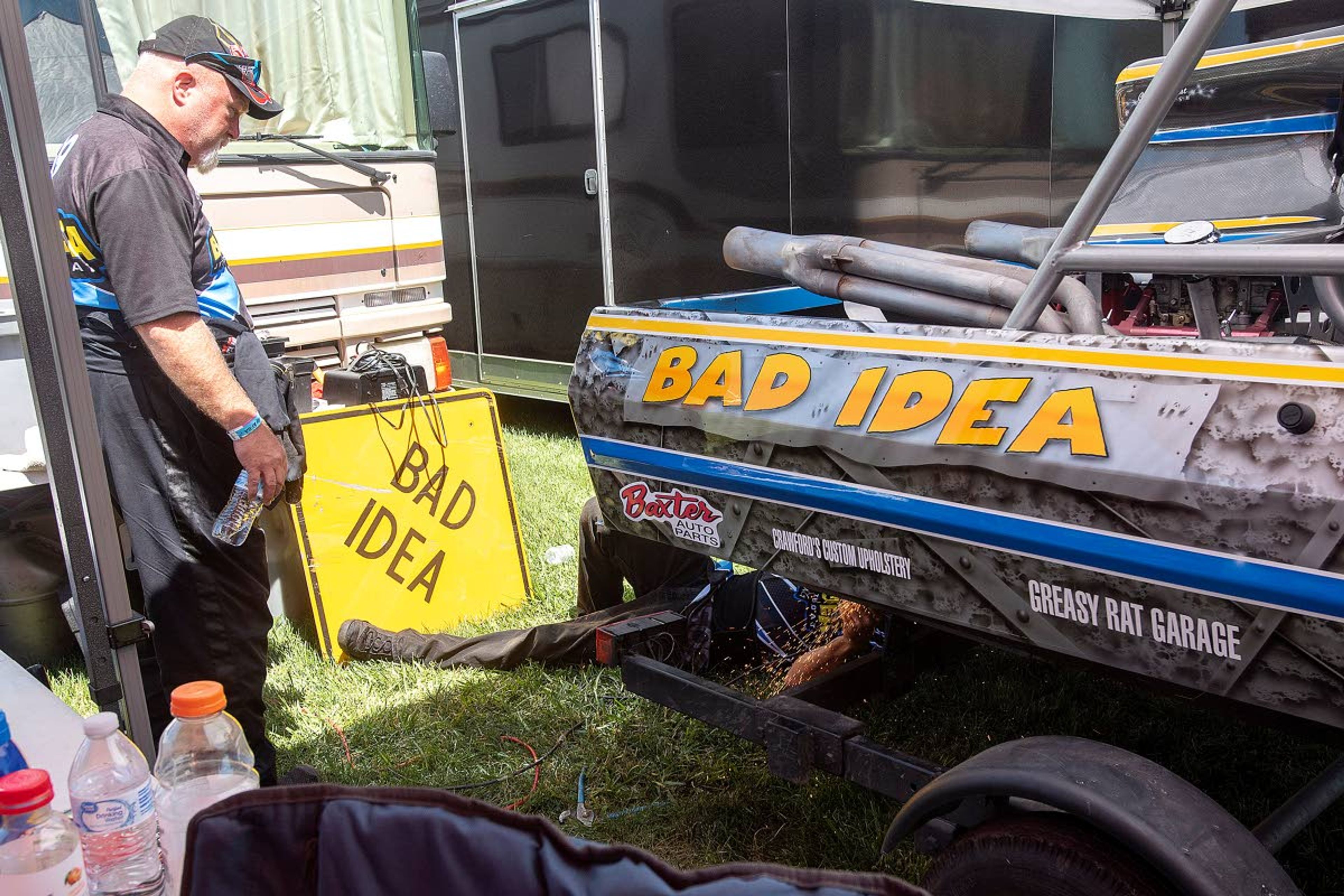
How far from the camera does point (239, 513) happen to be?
292 cm

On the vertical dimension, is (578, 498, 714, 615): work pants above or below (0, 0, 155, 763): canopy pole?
below

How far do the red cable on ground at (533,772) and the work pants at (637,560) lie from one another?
0.55 meters

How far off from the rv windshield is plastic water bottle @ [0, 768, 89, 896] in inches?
133

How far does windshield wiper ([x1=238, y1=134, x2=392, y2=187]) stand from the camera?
462 centimetres

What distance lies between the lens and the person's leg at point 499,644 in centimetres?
370

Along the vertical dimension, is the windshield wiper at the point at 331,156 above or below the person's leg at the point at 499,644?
above

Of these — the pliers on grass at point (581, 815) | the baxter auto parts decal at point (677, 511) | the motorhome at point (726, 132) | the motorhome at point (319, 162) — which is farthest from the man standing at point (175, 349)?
the motorhome at point (726, 132)

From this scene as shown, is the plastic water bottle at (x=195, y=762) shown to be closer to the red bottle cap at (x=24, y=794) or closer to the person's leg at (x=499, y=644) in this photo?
the red bottle cap at (x=24, y=794)

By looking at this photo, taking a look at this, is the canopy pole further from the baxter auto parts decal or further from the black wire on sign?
the black wire on sign

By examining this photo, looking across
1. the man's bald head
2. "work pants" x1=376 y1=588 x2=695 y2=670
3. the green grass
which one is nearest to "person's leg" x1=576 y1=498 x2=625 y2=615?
"work pants" x1=376 y1=588 x2=695 y2=670

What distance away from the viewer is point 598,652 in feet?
10.2

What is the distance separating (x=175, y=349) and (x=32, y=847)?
1640mm

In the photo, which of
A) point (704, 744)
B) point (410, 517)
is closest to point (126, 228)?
point (410, 517)

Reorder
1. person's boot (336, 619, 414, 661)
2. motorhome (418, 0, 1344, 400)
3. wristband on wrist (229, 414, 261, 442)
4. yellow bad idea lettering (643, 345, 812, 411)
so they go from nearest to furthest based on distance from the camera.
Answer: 1. yellow bad idea lettering (643, 345, 812, 411)
2. wristband on wrist (229, 414, 261, 442)
3. person's boot (336, 619, 414, 661)
4. motorhome (418, 0, 1344, 400)
